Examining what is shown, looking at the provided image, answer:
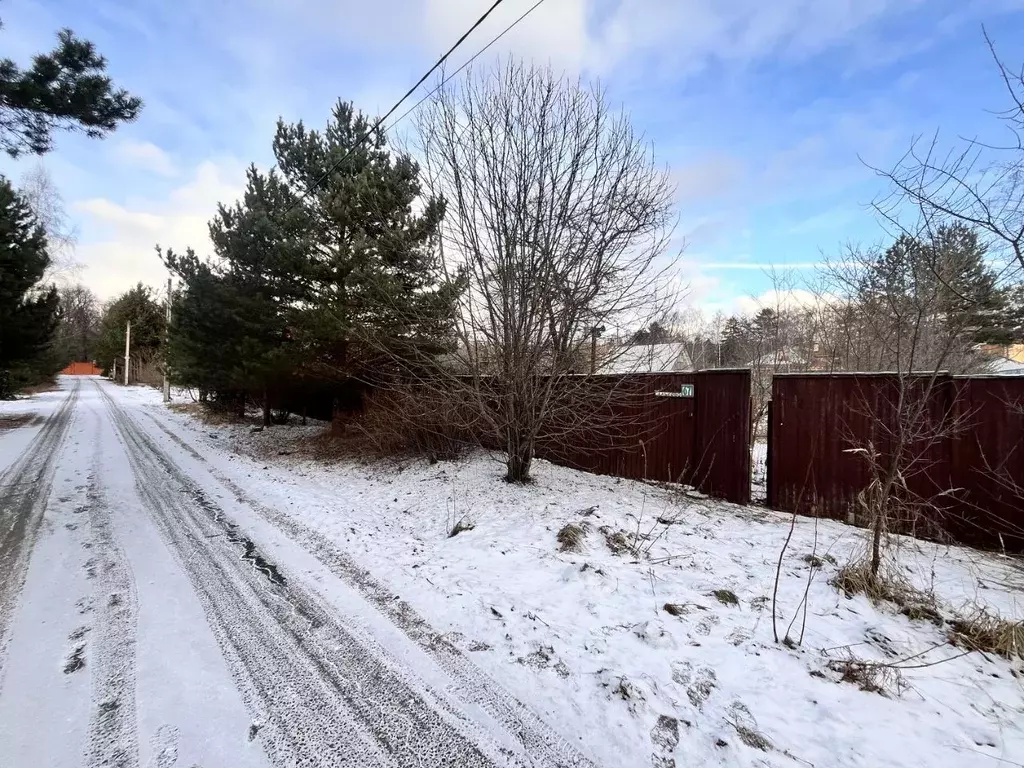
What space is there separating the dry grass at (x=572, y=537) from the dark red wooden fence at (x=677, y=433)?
2483 mm

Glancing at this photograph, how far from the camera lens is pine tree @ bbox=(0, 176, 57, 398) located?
1373cm

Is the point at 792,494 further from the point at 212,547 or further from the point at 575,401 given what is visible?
the point at 212,547

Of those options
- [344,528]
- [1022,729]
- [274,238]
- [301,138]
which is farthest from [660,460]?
[301,138]

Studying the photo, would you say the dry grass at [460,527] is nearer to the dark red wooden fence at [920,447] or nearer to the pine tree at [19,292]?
the dark red wooden fence at [920,447]

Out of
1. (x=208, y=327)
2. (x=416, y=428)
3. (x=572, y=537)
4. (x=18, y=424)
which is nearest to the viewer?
(x=572, y=537)

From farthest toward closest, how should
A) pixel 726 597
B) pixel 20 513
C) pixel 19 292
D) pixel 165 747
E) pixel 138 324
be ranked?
pixel 138 324, pixel 19 292, pixel 20 513, pixel 726 597, pixel 165 747

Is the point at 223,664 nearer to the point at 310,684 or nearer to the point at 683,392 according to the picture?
the point at 310,684

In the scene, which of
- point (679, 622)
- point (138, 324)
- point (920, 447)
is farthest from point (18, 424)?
point (138, 324)

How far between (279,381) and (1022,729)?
40.7 ft

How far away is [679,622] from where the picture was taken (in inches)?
128

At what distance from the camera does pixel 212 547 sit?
4547 millimetres

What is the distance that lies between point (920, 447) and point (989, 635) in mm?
2816

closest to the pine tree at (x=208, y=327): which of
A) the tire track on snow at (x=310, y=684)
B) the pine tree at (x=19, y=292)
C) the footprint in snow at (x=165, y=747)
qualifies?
the pine tree at (x=19, y=292)

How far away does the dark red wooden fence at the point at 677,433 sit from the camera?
649 cm
